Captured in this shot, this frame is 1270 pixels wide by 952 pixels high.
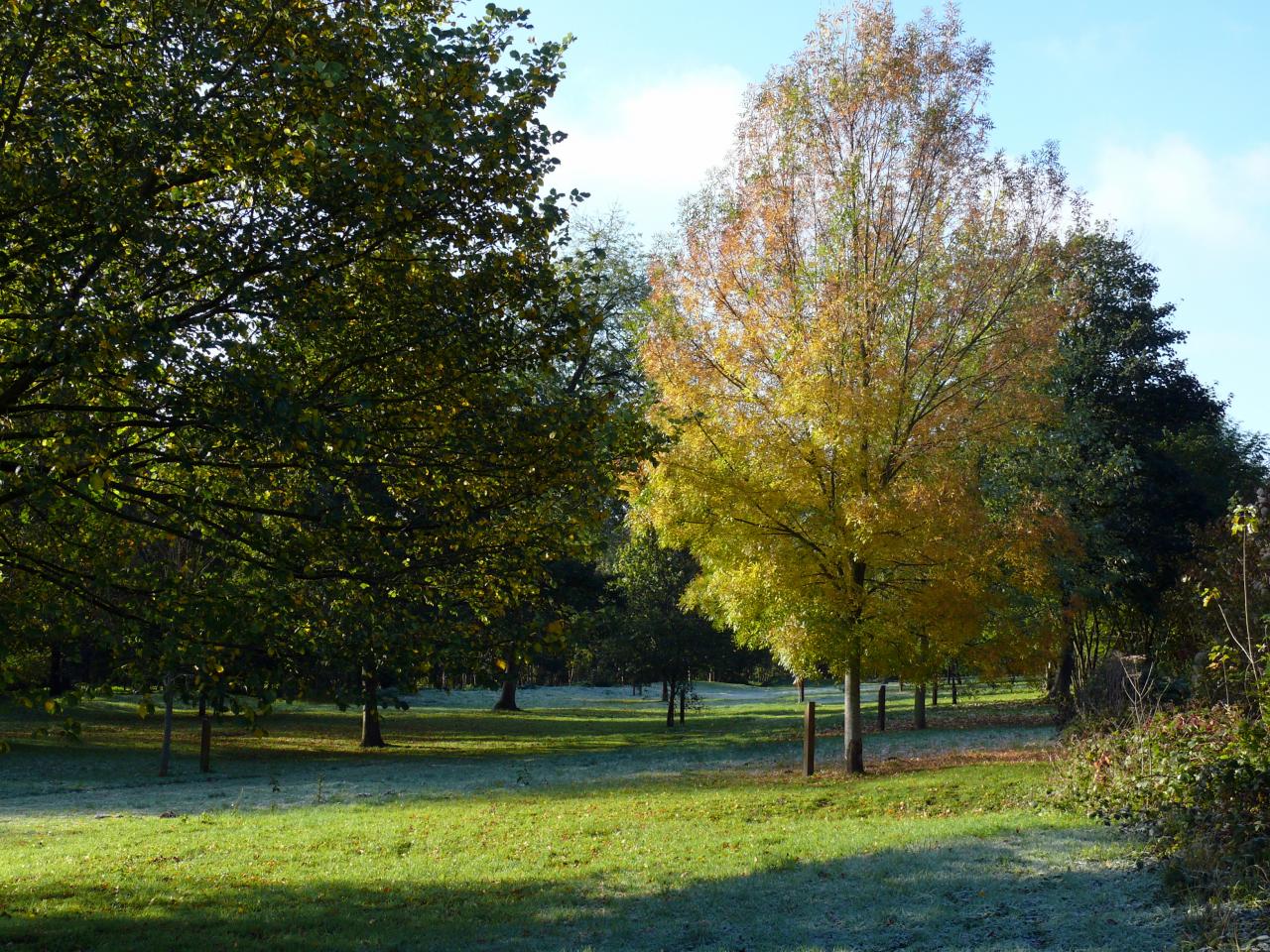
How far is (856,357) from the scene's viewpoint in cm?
1756

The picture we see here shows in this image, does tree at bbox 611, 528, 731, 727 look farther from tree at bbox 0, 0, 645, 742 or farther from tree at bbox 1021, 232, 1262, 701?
tree at bbox 0, 0, 645, 742

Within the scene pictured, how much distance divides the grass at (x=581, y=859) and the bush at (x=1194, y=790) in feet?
1.31

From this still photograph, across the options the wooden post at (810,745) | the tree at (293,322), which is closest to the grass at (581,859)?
the wooden post at (810,745)

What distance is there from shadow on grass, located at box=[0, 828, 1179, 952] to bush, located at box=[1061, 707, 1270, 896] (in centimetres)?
46

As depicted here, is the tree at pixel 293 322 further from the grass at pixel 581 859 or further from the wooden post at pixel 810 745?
the wooden post at pixel 810 745

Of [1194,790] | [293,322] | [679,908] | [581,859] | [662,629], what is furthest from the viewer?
[662,629]

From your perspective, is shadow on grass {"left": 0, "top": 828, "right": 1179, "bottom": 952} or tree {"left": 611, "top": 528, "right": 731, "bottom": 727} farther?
tree {"left": 611, "top": 528, "right": 731, "bottom": 727}

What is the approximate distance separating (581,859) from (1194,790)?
643 centimetres

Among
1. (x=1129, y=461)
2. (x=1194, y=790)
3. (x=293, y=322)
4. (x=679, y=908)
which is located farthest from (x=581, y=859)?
(x=1129, y=461)

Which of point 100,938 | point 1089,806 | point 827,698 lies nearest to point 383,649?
point 100,938

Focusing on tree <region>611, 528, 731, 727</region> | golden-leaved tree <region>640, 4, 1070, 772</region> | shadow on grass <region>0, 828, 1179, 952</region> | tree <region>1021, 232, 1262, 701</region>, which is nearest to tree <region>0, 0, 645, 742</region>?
shadow on grass <region>0, 828, 1179, 952</region>

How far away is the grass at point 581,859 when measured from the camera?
25.8ft

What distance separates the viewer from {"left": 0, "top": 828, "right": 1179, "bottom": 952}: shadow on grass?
7.28 metres

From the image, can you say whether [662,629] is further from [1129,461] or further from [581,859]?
[581,859]
